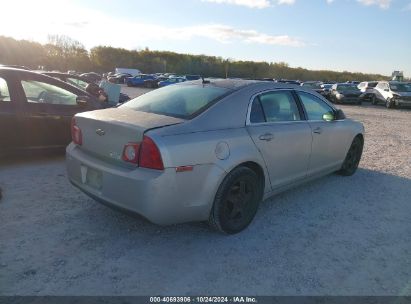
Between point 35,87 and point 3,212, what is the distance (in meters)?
2.54

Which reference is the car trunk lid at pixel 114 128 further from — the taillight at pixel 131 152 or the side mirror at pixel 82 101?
the side mirror at pixel 82 101

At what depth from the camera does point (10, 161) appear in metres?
5.95

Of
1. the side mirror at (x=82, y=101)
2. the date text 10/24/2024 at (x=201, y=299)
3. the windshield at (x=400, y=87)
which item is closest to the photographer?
the date text 10/24/2024 at (x=201, y=299)

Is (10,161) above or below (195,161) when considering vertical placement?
below

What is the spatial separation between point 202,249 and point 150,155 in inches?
41.7

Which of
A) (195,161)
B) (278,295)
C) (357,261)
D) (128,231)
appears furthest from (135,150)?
(357,261)

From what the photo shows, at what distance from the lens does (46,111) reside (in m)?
5.80

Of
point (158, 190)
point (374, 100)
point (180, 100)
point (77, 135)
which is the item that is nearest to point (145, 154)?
point (158, 190)

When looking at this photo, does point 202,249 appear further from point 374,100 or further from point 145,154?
point 374,100

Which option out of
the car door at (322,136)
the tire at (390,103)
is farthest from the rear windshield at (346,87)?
the car door at (322,136)

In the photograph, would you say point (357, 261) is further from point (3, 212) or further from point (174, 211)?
point (3, 212)

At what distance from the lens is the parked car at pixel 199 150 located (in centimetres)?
308

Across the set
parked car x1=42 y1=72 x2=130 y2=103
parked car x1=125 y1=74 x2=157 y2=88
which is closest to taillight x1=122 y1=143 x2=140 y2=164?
parked car x1=42 y1=72 x2=130 y2=103

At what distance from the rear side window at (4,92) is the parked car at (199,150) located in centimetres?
234
